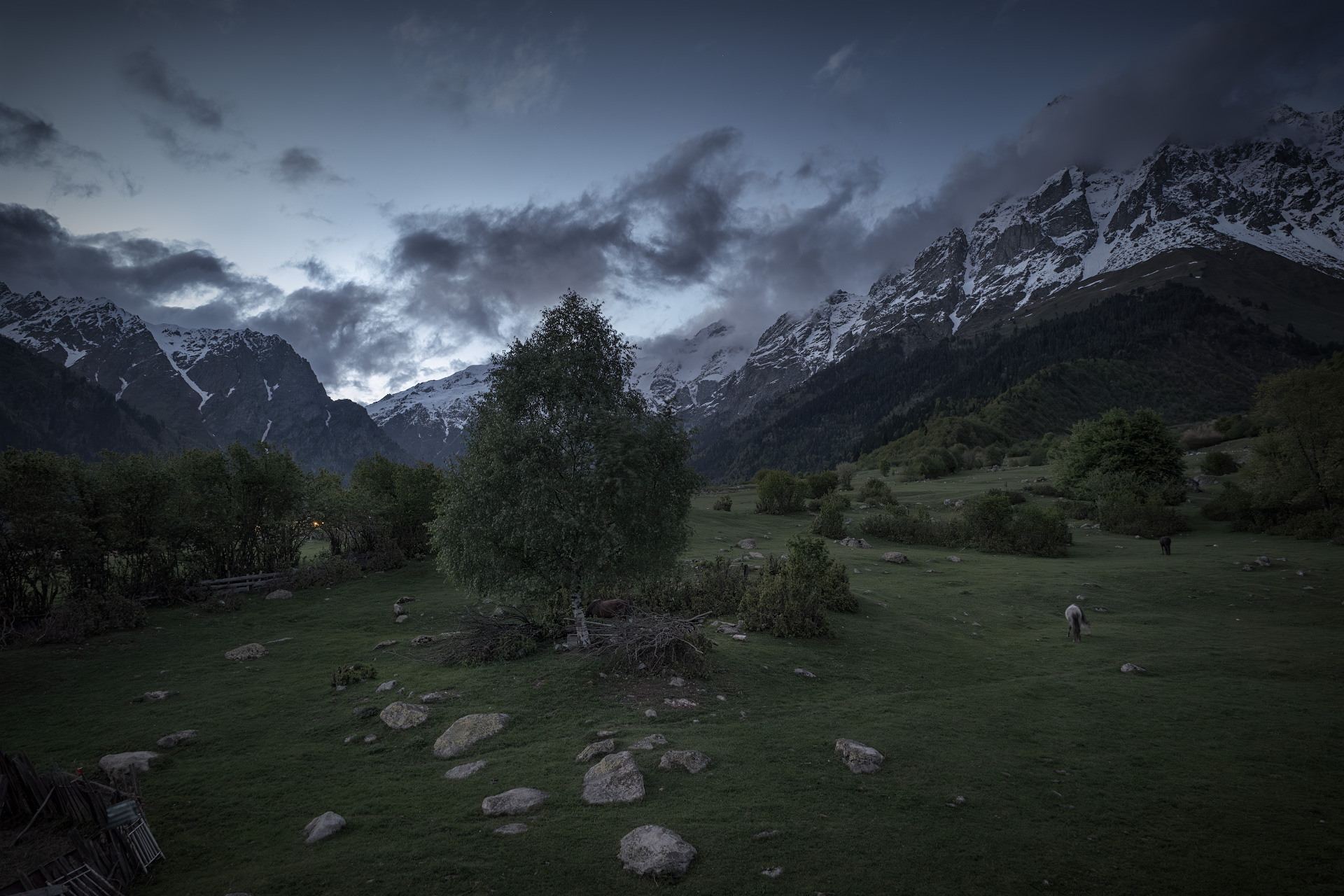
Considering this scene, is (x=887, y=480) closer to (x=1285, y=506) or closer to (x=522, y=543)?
(x=1285, y=506)

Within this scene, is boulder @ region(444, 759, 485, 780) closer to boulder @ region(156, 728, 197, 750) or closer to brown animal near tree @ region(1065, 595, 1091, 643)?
boulder @ region(156, 728, 197, 750)

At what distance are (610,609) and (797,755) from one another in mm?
11010

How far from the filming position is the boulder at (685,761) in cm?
1005

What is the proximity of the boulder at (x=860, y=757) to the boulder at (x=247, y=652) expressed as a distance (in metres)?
20.1

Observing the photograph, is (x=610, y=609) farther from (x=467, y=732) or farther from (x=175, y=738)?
(x=175, y=738)

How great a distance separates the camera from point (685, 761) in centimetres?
1014

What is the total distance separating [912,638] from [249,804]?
1956 cm

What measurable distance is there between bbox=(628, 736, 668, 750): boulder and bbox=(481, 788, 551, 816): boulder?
7.05 feet

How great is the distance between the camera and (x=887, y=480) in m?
91.8

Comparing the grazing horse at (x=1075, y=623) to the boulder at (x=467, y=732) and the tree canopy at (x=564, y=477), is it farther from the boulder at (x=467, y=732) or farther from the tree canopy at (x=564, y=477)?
the boulder at (x=467, y=732)

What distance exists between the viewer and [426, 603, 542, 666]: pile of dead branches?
17656 millimetres

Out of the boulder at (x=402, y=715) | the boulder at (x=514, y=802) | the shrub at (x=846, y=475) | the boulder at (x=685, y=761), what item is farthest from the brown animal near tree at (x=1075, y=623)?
the shrub at (x=846, y=475)

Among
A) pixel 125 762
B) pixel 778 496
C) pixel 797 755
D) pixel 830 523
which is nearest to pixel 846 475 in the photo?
pixel 778 496

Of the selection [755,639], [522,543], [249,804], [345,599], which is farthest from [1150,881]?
[345,599]
